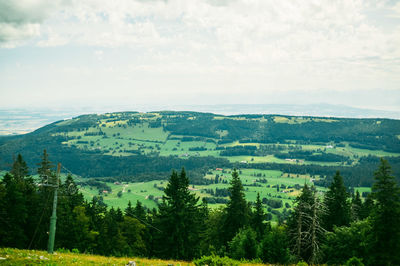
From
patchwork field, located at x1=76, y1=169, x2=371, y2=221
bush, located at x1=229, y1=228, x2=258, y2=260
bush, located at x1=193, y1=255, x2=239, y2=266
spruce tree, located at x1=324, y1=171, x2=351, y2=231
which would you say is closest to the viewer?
bush, located at x1=193, y1=255, x2=239, y2=266

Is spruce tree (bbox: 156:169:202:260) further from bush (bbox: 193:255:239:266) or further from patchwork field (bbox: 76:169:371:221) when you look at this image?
patchwork field (bbox: 76:169:371:221)

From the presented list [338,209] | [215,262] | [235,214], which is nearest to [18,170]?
[235,214]

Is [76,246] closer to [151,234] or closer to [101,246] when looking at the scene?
[101,246]

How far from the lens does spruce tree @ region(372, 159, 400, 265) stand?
27.0 m

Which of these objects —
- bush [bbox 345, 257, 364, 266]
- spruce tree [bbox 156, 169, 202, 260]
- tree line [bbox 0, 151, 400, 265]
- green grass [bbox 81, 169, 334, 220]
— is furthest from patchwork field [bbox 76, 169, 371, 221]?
bush [bbox 345, 257, 364, 266]

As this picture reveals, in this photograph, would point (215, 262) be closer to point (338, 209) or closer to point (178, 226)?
point (178, 226)

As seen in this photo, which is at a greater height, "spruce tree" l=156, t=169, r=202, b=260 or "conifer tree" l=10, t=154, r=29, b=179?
"conifer tree" l=10, t=154, r=29, b=179

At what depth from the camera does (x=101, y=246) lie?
4953cm

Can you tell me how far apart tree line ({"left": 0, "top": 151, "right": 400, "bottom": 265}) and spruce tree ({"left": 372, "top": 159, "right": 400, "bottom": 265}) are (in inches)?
3.4

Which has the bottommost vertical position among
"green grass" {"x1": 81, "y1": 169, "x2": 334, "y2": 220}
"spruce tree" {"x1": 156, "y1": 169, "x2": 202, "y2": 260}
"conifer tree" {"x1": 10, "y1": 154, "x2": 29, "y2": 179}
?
"green grass" {"x1": 81, "y1": 169, "x2": 334, "y2": 220}

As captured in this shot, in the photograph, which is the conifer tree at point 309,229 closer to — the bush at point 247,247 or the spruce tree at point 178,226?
the bush at point 247,247

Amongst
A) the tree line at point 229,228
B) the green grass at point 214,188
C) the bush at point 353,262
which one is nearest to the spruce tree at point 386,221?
the tree line at point 229,228

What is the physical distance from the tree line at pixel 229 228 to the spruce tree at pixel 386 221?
9cm

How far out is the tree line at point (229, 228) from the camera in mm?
28250
